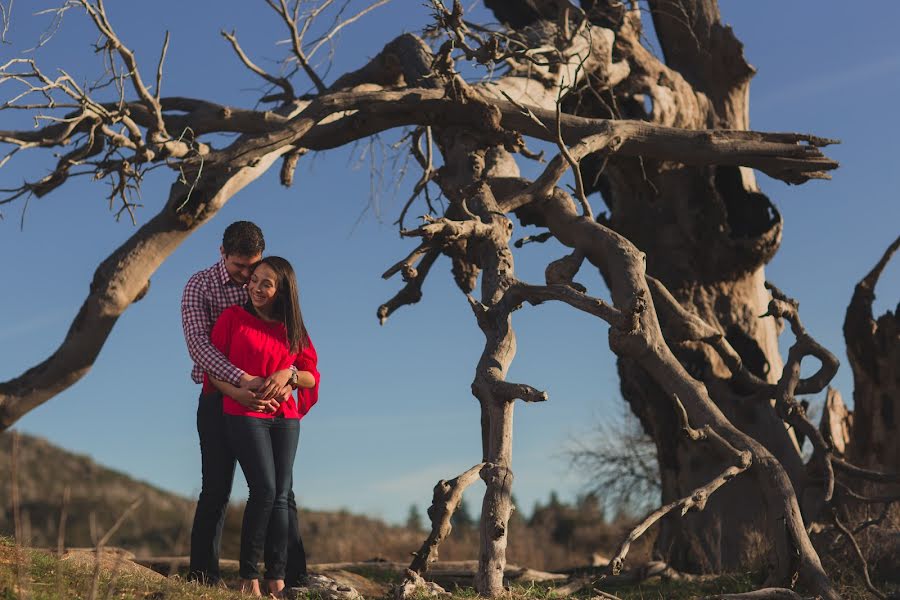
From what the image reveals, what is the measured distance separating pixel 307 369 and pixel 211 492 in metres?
0.87

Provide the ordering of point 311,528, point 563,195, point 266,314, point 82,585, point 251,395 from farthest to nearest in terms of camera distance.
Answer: point 311,528 < point 563,195 < point 266,314 < point 251,395 < point 82,585

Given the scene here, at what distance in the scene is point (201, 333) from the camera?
224 inches

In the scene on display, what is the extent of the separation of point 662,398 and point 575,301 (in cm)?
395

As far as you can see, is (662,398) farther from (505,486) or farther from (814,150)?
(505,486)

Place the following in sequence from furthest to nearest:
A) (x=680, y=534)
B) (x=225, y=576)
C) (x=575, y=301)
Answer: (x=680, y=534)
(x=225, y=576)
(x=575, y=301)

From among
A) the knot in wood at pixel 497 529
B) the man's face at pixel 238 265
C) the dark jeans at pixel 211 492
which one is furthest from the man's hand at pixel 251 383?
the knot in wood at pixel 497 529

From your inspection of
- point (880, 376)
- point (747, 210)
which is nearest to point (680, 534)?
point (880, 376)

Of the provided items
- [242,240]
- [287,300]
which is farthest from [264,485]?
[242,240]

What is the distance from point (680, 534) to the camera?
9.70 meters

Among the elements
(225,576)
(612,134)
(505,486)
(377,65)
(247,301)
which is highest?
(377,65)

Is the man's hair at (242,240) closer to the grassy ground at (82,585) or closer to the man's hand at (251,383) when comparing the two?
the man's hand at (251,383)

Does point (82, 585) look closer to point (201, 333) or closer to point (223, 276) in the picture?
point (201, 333)

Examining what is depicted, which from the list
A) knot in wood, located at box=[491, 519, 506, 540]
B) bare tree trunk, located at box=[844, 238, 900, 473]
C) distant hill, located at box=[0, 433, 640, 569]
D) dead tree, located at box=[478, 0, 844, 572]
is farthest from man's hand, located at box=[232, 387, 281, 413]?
bare tree trunk, located at box=[844, 238, 900, 473]

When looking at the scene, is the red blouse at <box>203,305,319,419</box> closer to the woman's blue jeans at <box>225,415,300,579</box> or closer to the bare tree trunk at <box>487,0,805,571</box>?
the woman's blue jeans at <box>225,415,300,579</box>
